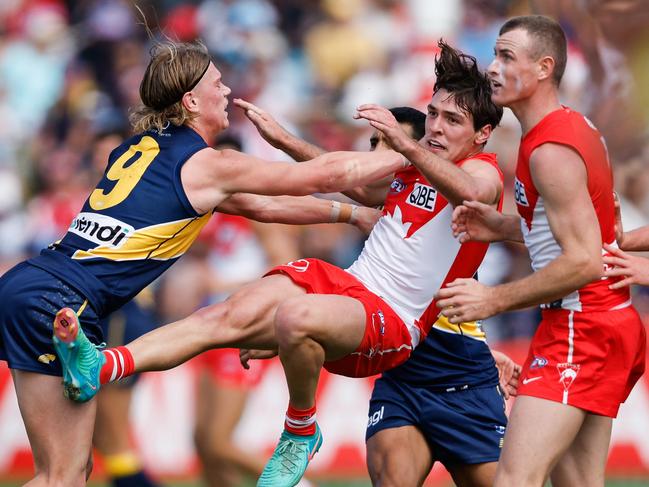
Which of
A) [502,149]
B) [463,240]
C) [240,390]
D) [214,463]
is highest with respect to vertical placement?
[502,149]

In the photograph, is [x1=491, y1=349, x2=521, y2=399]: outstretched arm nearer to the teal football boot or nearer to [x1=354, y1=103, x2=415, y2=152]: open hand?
[x1=354, y1=103, x2=415, y2=152]: open hand

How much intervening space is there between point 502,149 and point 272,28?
9.53ft

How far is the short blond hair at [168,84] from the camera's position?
5797 millimetres

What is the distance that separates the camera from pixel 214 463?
851cm

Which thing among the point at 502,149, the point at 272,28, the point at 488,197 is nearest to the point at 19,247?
the point at 272,28

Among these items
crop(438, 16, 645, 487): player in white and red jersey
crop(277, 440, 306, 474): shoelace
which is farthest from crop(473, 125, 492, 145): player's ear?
crop(277, 440, 306, 474): shoelace

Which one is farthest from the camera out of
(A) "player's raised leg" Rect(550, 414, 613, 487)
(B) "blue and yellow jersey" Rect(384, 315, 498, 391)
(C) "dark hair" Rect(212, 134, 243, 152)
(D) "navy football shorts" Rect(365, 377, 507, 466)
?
(C) "dark hair" Rect(212, 134, 243, 152)

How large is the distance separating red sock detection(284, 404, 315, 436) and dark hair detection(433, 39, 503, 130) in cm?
181

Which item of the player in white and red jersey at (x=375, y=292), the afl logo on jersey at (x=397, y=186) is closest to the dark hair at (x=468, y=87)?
the player in white and red jersey at (x=375, y=292)

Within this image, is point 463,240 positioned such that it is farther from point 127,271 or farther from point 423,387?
point 127,271

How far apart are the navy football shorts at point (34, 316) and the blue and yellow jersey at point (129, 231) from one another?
0.07 meters

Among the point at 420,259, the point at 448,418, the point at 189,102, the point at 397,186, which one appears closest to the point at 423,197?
the point at 397,186

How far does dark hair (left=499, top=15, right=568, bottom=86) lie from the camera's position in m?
5.17

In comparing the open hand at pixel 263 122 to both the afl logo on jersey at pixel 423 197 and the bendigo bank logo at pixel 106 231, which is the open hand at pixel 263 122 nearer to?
the afl logo on jersey at pixel 423 197
